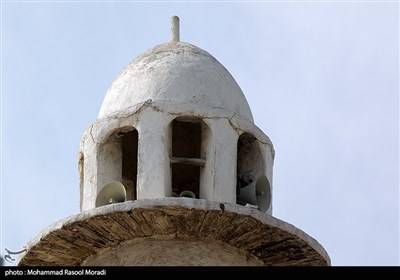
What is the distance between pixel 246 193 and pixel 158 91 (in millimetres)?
1814

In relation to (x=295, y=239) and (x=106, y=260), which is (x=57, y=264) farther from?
(x=295, y=239)

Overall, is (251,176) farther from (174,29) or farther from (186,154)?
(174,29)

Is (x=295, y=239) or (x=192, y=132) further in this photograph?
(x=192, y=132)

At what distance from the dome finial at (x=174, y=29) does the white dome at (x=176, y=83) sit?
437mm

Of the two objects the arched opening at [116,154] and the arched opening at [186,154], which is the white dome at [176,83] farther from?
the arched opening at [186,154]

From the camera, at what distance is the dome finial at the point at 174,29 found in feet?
79.0

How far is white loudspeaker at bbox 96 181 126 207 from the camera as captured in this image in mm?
22344

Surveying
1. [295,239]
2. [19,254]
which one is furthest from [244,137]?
[19,254]

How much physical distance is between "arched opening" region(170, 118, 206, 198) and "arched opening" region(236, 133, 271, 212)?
0.58 meters

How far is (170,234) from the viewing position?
21.7 meters

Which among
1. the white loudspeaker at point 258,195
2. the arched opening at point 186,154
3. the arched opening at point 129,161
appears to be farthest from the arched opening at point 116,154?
the white loudspeaker at point 258,195

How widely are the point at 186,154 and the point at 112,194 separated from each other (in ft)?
7.30

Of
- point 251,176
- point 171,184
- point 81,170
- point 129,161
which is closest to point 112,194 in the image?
point 171,184

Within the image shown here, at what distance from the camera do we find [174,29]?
24188mm
